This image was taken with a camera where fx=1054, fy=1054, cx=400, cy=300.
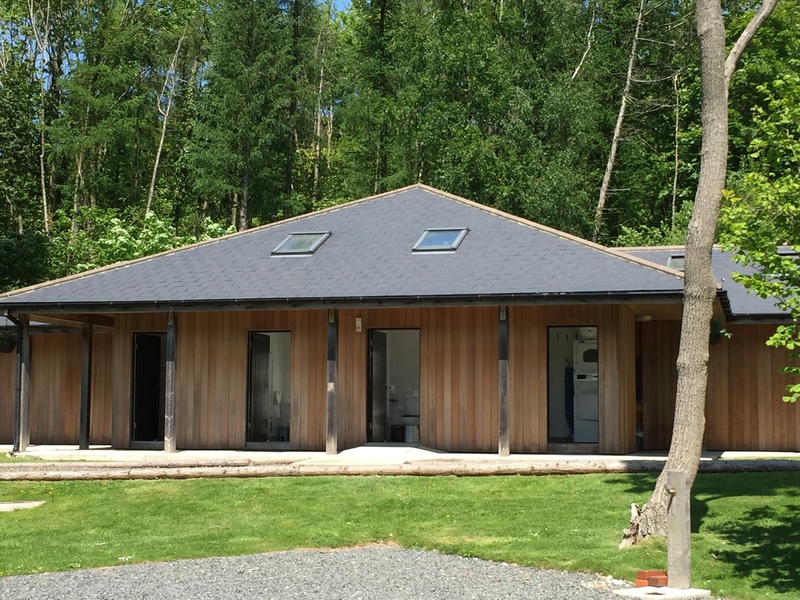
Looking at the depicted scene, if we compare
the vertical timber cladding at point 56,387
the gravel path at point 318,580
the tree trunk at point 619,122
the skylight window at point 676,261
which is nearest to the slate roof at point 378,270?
the vertical timber cladding at point 56,387

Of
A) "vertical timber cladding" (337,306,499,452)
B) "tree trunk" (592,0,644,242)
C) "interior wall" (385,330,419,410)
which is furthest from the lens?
"tree trunk" (592,0,644,242)

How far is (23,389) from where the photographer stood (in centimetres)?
1845

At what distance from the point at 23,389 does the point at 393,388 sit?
7519 mm

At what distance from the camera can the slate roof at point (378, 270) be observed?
53.9 ft

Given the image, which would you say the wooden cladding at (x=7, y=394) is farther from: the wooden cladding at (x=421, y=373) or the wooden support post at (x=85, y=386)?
the wooden cladding at (x=421, y=373)

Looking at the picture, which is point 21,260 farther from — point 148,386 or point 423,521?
point 423,521

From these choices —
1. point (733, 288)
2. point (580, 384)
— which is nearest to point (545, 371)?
point (580, 384)

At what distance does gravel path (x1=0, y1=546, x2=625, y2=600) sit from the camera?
829cm

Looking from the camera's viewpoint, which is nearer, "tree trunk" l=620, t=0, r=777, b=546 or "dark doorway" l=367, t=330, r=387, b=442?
"tree trunk" l=620, t=0, r=777, b=546

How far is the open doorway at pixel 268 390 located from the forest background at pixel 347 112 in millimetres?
10846

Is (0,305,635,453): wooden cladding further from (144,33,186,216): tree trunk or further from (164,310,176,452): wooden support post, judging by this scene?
(144,33,186,216): tree trunk

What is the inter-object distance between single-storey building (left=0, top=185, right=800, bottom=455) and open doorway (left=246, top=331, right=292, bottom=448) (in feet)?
0.27

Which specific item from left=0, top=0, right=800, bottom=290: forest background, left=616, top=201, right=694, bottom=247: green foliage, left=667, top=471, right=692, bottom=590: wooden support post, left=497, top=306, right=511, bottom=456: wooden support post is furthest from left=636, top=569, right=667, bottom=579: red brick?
left=0, top=0, right=800, bottom=290: forest background

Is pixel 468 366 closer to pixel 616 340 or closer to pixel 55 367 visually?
pixel 616 340
